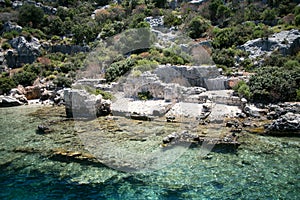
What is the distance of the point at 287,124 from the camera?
1497 cm

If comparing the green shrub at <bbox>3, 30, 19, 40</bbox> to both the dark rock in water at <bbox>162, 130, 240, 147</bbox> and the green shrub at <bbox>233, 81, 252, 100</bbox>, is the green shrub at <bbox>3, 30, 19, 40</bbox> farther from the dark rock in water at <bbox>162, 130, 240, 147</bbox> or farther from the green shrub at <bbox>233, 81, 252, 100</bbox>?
the dark rock in water at <bbox>162, 130, 240, 147</bbox>

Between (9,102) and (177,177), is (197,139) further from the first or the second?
(9,102)

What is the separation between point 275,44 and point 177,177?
25.3m

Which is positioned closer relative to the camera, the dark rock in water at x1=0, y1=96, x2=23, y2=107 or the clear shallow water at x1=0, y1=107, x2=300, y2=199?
the clear shallow water at x1=0, y1=107, x2=300, y2=199

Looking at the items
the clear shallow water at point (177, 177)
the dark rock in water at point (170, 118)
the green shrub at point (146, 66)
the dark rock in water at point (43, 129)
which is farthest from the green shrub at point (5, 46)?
the dark rock in water at point (170, 118)

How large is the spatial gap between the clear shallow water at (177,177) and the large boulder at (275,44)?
719 inches

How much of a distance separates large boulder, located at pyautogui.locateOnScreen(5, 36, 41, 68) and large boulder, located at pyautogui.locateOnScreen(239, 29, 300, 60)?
29865 mm

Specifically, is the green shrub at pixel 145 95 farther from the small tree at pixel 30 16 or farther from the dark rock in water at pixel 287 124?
the small tree at pixel 30 16

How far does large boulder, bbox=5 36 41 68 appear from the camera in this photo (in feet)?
124

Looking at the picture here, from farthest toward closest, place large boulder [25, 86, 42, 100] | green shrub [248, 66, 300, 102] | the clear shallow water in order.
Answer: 1. large boulder [25, 86, 42, 100]
2. green shrub [248, 66, 300, 102]
3. the clear shallow water

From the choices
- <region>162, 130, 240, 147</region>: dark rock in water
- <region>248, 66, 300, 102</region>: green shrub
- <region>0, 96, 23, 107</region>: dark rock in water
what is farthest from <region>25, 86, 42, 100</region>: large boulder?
<region>248, 66, 300, 102</region>: green shrub

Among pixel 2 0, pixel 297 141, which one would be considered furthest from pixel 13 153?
pixel 2 0

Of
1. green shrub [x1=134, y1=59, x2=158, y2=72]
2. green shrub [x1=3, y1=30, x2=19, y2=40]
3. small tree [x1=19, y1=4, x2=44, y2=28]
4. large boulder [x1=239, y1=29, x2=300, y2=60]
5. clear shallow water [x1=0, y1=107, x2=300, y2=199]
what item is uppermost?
small tree [x1=19, y1=4, x2=44, y2=28]

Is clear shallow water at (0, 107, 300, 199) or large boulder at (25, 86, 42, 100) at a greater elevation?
large boulder at (25, 86, 42, 100)
